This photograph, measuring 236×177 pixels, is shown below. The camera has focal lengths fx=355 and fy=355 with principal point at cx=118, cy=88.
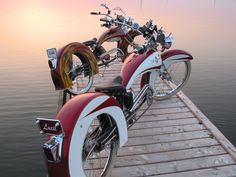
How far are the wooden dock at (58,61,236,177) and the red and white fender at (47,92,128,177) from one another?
1111 mm

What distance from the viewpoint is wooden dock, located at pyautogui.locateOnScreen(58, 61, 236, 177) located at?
4363 mm

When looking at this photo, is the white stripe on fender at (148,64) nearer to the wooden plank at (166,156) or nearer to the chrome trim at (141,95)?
the chrome trim at (141,95)

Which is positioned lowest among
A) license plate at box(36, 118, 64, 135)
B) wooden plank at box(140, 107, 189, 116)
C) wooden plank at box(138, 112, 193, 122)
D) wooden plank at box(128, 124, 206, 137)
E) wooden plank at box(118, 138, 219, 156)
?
wooden plank at box(118, 138, 219, 156)

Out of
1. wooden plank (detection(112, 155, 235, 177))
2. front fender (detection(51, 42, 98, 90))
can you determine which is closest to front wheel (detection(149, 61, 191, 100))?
front fender (detection(51, 42, 98, 90))

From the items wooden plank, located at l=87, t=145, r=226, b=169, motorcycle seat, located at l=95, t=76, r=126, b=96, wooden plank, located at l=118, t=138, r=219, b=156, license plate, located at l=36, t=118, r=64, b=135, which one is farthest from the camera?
wooden plank, located at l=118, t=138, r=219, b=156

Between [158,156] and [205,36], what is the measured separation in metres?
16.0

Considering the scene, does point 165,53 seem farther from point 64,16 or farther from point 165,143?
point 64,16

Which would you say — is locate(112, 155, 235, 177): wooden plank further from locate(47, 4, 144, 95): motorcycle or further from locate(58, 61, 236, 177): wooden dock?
locate(47, 4, 144, 95): motorcycle

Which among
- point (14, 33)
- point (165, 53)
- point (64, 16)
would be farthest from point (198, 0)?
point (165, 53)

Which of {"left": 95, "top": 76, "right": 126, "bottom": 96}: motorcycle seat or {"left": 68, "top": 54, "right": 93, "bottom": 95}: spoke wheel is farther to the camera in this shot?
{"left": 68, "top": 54, "right": 93, "bottom": 95}: spoke wheel

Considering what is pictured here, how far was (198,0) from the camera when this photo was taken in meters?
41.8

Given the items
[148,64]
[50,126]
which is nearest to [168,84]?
[148,64]

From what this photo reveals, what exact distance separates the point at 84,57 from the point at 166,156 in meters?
2.78

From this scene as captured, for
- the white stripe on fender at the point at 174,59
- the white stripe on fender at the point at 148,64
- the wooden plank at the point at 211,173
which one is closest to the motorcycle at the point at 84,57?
the white stripe on fender at the point at 148,64
